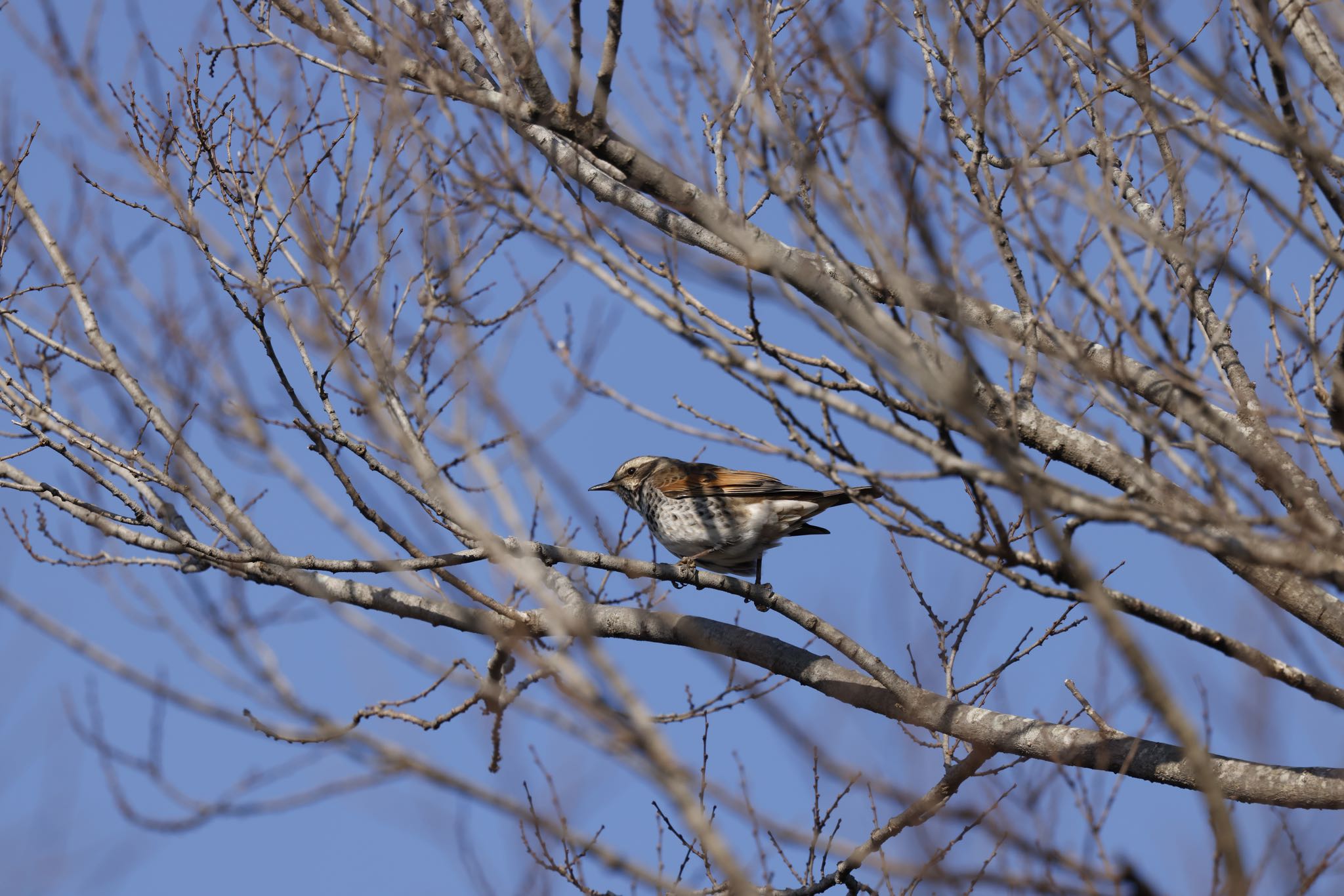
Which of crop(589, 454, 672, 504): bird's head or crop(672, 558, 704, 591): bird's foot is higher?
crop(589, 454, 672, 504): bird's head

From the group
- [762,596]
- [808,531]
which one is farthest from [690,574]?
[808,531]

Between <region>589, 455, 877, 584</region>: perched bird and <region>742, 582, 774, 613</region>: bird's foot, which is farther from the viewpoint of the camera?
<region>589, 455, 877, 584</region>: perched bird

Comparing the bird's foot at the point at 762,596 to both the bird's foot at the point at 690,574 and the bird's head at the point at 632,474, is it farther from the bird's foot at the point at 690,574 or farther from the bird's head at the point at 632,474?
the bird's head at the point at 632,474

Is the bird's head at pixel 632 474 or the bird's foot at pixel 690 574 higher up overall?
the bird's head at pixel 632 474

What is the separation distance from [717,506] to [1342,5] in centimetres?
495

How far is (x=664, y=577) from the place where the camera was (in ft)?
20.0

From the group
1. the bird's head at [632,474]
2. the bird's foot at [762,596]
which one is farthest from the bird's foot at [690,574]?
the bird's head at [632,474]

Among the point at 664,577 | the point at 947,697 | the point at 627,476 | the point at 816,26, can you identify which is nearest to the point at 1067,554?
the point at 816,26

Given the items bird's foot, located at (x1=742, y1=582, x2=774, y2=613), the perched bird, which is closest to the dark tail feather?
the perched bird

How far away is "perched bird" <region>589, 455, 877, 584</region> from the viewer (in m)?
7.95

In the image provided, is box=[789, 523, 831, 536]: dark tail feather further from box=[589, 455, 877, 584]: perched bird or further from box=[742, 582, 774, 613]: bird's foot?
box=[742, 582, 774, 613]: bird's foot

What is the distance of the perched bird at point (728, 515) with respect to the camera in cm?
795

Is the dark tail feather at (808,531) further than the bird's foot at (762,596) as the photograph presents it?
Yes

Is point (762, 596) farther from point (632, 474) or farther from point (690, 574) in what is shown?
point (632, 474)
